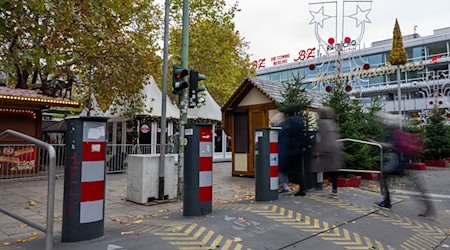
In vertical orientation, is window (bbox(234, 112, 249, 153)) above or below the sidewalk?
above

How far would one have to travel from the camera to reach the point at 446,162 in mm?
16188

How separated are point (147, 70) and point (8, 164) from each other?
673 centimetres

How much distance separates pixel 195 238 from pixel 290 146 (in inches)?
147

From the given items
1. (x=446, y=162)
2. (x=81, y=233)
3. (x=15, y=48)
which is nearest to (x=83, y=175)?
(x=81, y=233)

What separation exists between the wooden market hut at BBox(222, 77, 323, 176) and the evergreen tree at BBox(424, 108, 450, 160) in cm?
915

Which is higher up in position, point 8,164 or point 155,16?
point 155,16

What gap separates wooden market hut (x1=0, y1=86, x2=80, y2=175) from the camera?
412 inches

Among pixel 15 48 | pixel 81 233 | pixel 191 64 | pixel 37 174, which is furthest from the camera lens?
pixel 191 64

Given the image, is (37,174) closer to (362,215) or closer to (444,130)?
(362,215)

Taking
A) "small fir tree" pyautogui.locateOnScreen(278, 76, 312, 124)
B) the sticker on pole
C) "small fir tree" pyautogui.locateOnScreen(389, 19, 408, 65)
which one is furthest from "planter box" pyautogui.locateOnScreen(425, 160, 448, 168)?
the sticker on pole

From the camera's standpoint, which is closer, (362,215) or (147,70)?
(362,215)

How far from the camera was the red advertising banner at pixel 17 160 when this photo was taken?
1031 cm

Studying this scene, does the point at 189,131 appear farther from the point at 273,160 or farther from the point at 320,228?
the point at 320,228

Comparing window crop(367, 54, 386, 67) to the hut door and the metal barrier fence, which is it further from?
the metal barrier fence
